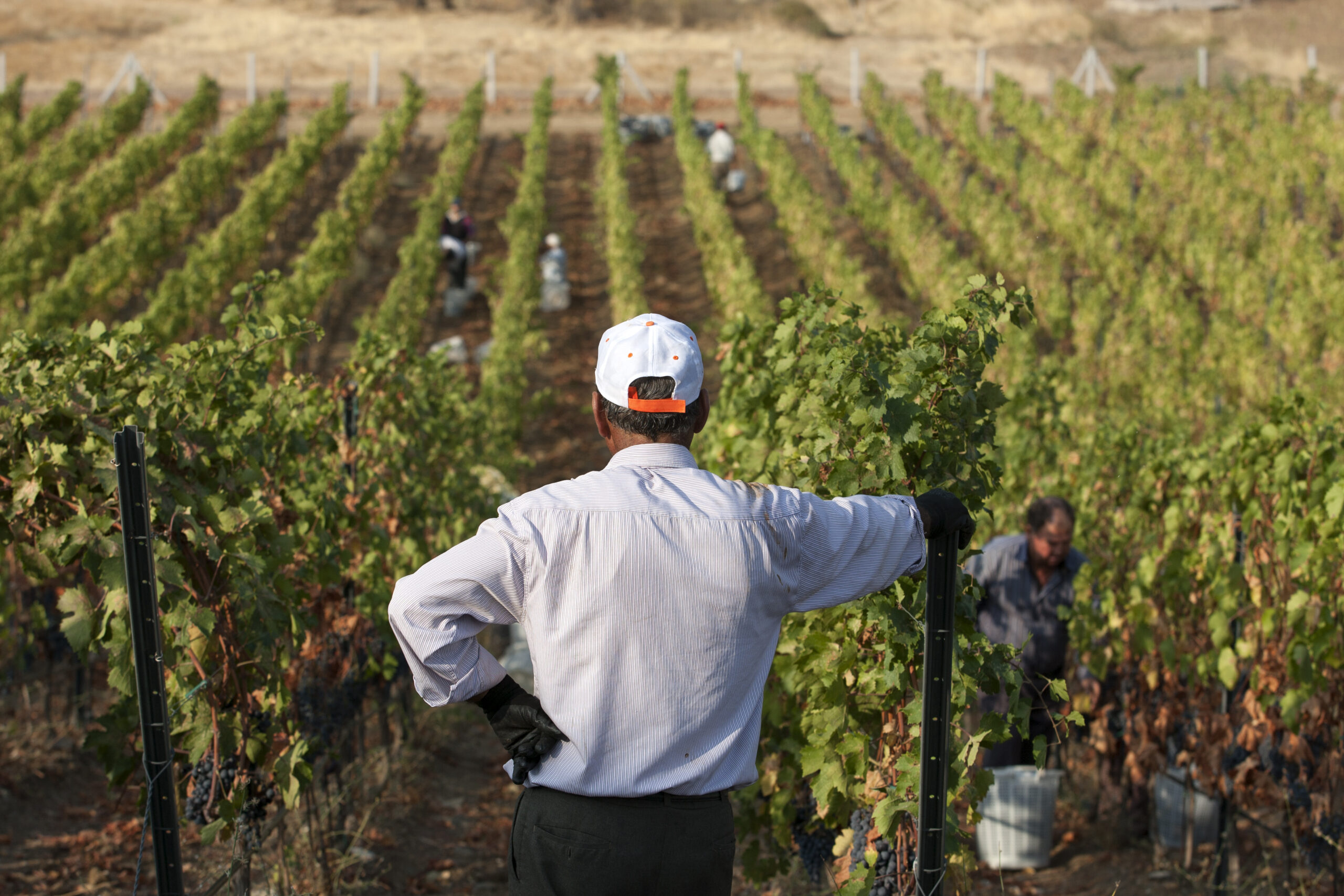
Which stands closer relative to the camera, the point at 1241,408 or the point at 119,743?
the point at 119,743

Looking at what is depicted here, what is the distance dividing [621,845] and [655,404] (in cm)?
68

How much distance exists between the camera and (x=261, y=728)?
3.62m

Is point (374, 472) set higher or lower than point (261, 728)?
higher

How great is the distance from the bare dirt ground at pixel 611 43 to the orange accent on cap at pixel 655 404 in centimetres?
2999

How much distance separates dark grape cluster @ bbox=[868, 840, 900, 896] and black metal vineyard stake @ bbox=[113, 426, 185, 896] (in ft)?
5.57

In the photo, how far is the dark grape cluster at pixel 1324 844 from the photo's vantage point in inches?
162

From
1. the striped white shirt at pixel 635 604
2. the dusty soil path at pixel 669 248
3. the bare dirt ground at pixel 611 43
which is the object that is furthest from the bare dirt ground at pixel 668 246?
the striped white shirt at pixel 635 604

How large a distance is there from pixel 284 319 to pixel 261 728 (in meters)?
1.36

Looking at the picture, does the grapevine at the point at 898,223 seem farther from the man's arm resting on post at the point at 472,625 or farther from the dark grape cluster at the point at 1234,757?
the man's arm resting on post at the point at 472,625

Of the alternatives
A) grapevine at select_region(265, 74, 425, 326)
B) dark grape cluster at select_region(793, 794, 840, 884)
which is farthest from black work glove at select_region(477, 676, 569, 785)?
grapevine at select_region(265, 74, 425, 326)

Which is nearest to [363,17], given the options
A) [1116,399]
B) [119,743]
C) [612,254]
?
[612,254]

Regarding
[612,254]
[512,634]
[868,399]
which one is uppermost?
[612,254]

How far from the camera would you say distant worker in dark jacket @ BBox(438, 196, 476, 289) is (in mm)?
16625

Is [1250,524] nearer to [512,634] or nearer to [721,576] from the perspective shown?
[721,576]
